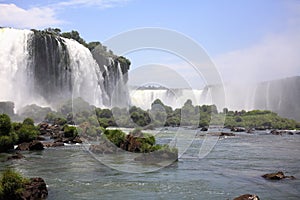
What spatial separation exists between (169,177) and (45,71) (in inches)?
1836

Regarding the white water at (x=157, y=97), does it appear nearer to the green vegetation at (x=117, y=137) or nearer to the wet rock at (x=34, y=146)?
the green vegetation at (x=117, y=137)

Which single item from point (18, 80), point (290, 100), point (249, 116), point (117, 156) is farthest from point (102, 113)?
point (290, 100)

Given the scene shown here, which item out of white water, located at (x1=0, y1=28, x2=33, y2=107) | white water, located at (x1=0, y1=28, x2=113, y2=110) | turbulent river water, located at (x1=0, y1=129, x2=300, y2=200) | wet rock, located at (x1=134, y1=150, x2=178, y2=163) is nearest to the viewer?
turbulent river water, located at (x1=0, y1=129, x2=300, y2=200)

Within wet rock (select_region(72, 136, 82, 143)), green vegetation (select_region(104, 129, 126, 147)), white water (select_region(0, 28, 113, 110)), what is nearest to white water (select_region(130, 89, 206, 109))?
white water (select_region(0, 28, 113, 110))

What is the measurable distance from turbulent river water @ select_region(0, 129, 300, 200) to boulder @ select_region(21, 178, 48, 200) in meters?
0.36

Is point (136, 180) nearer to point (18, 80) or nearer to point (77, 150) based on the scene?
point (77, 150)

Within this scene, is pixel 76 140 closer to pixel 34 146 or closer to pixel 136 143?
pixel 34 146

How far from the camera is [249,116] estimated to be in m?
82.8

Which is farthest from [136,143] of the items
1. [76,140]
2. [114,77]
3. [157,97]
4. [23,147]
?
[157,97]

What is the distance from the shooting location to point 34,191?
44.1 feet

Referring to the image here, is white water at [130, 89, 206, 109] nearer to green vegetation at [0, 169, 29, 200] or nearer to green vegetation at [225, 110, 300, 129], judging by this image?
green vegetation at [225, 110, 300, 129]

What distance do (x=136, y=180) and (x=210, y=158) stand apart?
374 inches

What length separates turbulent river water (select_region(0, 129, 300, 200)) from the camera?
1504 cm

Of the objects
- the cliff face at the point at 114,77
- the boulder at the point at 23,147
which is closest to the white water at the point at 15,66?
the cliff face at the point at 114,77
